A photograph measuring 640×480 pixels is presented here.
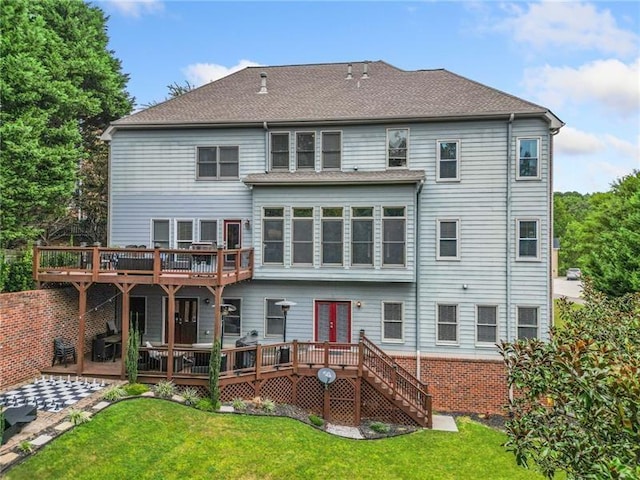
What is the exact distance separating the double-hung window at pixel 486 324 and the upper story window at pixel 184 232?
10.7 meters

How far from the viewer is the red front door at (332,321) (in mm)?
13883

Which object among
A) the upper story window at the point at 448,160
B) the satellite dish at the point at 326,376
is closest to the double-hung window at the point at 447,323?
the satellite dish at the point at 326,376

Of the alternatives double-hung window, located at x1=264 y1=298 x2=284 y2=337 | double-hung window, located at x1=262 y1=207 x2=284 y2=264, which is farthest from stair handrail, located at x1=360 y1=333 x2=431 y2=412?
double-hung window, located at x1=262 y1=207 x2=284 y2=264

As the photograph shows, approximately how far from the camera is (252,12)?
15.7m

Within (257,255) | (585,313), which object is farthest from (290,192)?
(585,313)

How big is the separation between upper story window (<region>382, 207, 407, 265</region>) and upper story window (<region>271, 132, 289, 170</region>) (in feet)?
13.6

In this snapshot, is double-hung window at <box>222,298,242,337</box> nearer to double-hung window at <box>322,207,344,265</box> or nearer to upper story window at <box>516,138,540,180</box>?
double-hung window at <box>322,207,344,265</box>

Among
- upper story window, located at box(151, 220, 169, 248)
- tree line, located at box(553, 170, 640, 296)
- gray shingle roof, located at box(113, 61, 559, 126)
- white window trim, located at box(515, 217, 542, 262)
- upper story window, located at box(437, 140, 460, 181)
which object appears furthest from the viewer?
tree line, located at box(553, 170, 640, 296)

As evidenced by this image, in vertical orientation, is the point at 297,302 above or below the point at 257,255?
below

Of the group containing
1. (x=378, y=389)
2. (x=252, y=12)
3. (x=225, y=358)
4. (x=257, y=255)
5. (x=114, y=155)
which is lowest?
(x=378, y=389)

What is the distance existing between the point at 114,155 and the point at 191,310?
6670 mm

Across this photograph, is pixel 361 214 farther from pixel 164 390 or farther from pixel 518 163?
pixel 164 390

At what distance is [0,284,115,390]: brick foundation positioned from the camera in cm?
1050

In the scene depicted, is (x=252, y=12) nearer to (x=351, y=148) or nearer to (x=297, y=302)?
(x=351, y=148)
